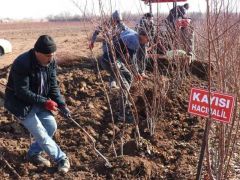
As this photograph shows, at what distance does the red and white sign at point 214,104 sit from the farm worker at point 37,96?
4.16 feet

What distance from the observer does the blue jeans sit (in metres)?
3.71

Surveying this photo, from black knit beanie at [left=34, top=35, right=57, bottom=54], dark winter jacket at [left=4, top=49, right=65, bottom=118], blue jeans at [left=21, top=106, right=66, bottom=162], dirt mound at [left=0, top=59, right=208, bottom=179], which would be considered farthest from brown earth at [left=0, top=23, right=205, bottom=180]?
black knit beanie at [left=34, top=35, right=57, bottom=54]

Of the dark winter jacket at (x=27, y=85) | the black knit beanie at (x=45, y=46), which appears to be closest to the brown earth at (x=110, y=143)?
the dark winter jacket at (x=27, y=85)

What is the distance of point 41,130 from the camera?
372 cm

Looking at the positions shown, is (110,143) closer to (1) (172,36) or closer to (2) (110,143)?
(2) (110,143)

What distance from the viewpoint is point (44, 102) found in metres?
3.62

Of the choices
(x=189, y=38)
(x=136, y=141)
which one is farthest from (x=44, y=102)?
(x=189, y=38)

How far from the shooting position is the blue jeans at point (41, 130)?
3.71 meters

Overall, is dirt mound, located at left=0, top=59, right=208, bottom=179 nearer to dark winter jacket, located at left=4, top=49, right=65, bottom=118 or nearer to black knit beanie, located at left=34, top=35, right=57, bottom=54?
dark winter jacket, located at left=4, top=49, right=65, bottom=118

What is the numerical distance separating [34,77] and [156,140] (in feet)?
5.37

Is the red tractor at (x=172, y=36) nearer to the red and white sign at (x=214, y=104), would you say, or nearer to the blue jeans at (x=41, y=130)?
the blue jeans at (x=41, y=130)

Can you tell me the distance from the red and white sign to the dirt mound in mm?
1077

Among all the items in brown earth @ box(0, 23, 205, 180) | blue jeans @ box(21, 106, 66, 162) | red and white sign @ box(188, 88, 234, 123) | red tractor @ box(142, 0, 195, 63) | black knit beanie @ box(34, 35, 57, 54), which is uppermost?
black knit beanie @ box(34, 35, 57, 54)

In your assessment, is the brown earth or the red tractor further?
the red tractor
